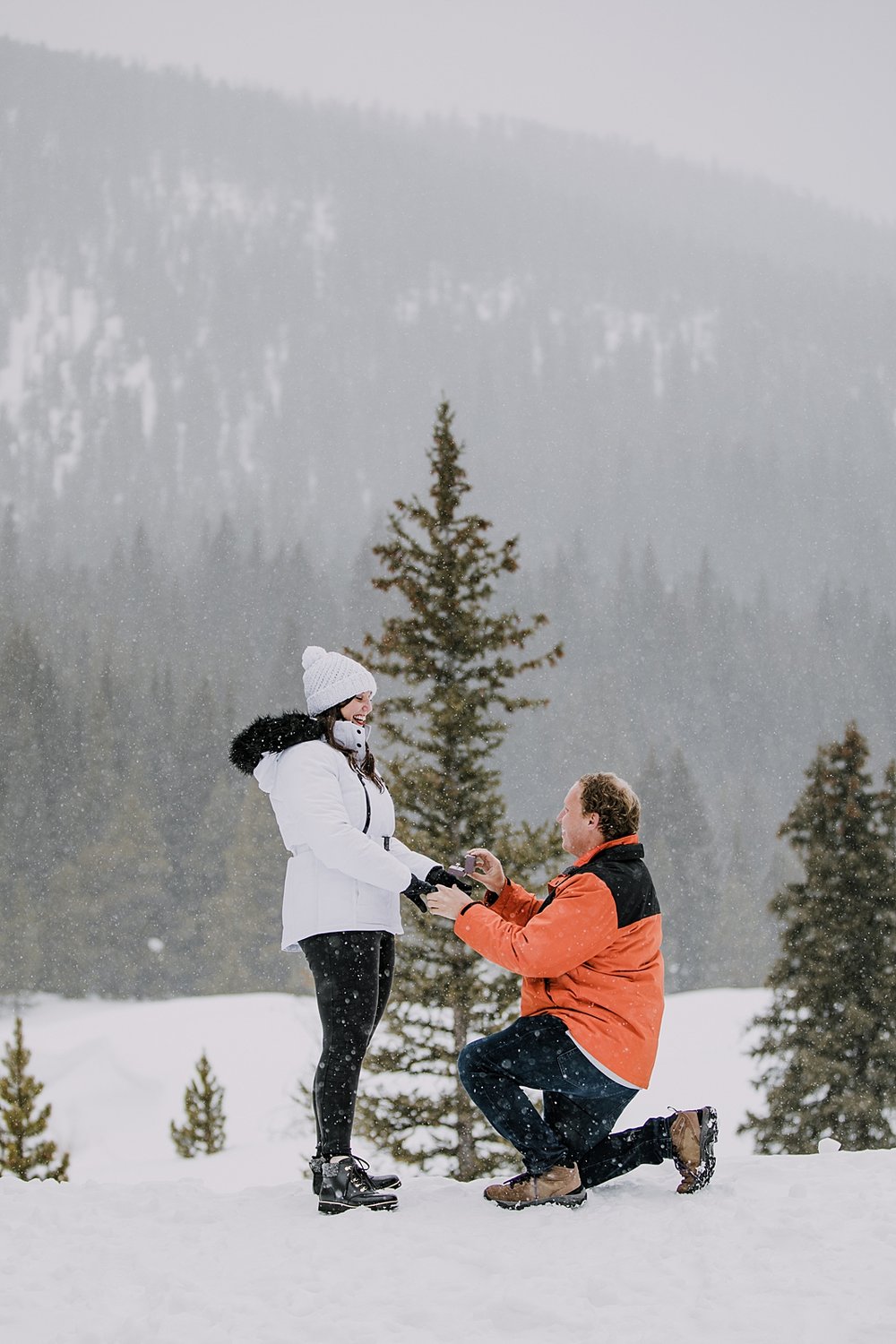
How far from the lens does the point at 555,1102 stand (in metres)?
4.95

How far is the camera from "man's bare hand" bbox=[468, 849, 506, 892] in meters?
5.36

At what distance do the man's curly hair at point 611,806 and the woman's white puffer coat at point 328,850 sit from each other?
2.89 ft

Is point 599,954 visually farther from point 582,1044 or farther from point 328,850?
point 328,850

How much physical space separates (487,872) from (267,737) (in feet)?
4.11

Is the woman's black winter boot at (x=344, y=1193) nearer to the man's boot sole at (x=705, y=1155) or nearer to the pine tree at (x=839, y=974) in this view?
the man's boot sole at (x=705, y=1155)

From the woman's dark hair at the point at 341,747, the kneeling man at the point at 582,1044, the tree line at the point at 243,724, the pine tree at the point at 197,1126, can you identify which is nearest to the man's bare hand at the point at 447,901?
the kneeling man at the point at 582,1044

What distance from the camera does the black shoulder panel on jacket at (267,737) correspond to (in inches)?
207

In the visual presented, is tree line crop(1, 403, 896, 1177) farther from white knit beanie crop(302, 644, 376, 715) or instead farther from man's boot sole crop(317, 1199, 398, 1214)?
man's boot sole crop(317, 1199, 398, 1214)

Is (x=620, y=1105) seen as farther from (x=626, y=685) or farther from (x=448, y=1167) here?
(x=626, y=685)

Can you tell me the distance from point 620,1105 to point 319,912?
62.3 inches

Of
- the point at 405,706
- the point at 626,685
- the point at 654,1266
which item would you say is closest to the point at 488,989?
the point at 405,706

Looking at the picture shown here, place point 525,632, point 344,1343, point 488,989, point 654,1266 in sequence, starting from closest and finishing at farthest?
1. point 344,1343
2. point 654,1266
3. point 488,989
4. point 525,632

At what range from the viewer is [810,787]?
54.7 feet

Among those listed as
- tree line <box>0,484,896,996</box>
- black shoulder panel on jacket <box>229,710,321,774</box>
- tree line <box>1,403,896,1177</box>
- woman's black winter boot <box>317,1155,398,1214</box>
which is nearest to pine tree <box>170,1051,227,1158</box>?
tree line <box>1,403,896,1177</box>
